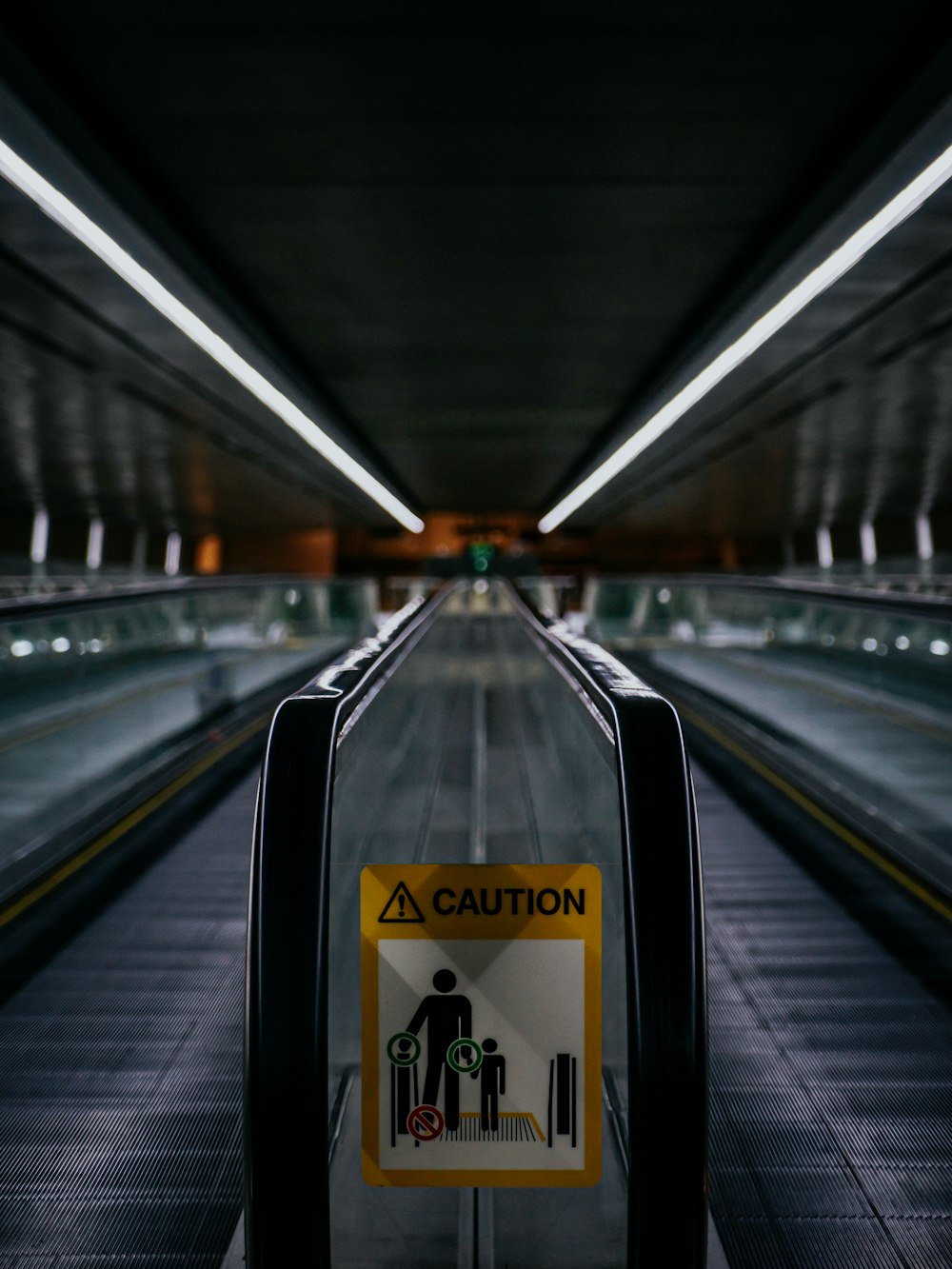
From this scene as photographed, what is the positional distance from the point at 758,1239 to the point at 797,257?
7.56 meters

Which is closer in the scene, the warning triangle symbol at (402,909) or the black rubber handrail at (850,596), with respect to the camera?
the warning triangle symbol at (402,909)

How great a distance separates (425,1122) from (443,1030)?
0.58 feet

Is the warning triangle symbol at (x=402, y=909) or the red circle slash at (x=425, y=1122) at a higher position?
the warning triangle symbol at (x=402, y=909)

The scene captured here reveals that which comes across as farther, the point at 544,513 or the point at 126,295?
the point at 544,513

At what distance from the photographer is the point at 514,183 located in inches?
285

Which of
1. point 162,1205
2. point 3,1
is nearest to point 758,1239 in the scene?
point 162,1205

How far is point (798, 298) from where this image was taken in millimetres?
9383

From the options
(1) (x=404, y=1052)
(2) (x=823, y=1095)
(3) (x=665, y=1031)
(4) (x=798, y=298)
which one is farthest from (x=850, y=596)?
(1) (x=404, y=1052)

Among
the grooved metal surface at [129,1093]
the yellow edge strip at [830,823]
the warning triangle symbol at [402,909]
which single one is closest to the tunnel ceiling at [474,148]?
the yellow edge strip at [830,823]

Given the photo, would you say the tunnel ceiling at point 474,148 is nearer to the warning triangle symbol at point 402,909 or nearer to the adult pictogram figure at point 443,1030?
the warning triangle symbol at point 402,909

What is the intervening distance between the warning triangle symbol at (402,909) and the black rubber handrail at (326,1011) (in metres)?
0.12

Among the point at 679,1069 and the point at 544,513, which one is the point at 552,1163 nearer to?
the point at 679,1069

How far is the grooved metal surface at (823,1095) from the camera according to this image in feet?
8.02

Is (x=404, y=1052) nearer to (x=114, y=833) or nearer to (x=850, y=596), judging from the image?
(x=114, y=833)
